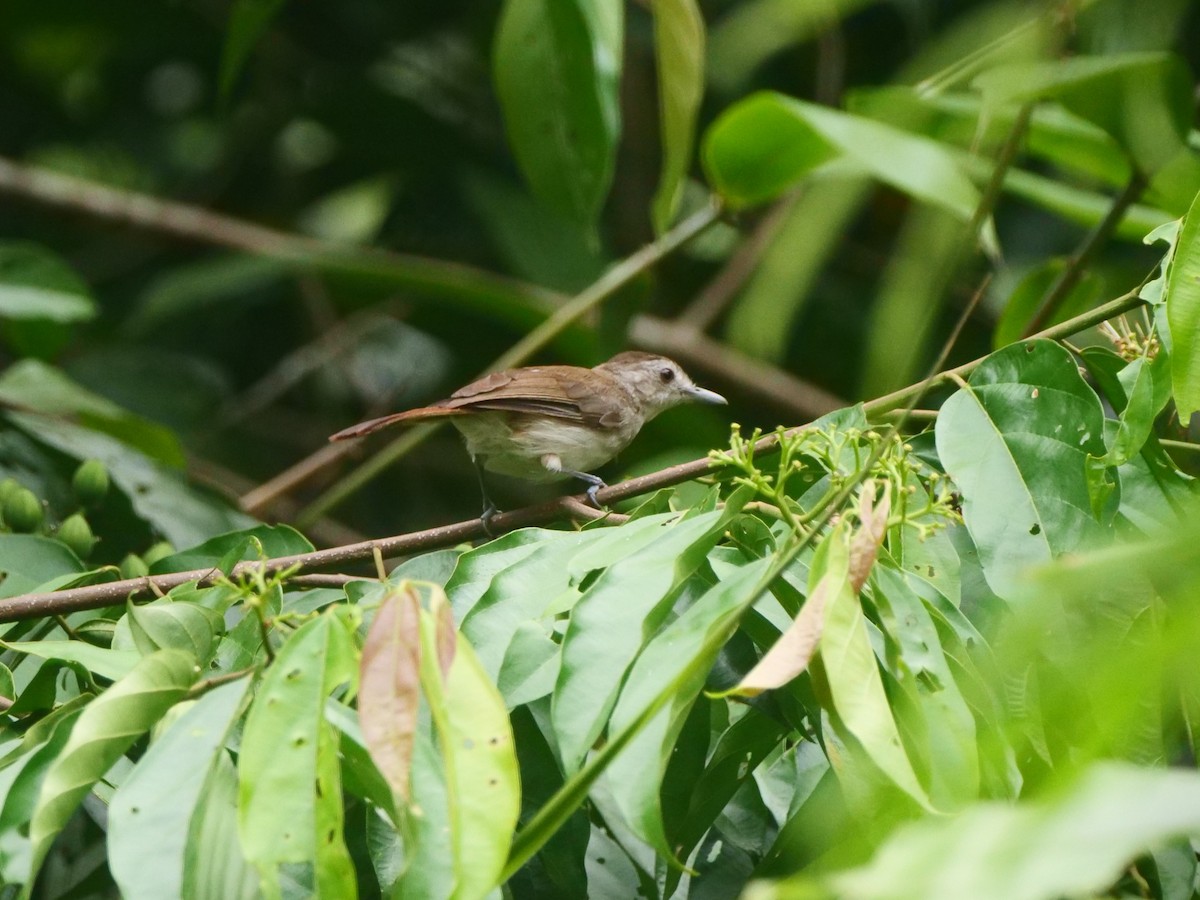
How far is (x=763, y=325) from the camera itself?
1878 millimetres

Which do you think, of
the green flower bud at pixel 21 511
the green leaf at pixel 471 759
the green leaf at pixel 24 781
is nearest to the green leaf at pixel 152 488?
the green flower bud at pixel 21 511

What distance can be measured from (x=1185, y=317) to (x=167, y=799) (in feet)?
5.10

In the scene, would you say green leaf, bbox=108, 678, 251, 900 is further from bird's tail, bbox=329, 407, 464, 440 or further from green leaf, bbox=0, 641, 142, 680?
bird's tail, bbox=329, 407, 464, 440

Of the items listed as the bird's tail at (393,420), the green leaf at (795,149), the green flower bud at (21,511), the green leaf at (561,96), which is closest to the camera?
the green flower bud at (21,511)

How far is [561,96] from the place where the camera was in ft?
12.2

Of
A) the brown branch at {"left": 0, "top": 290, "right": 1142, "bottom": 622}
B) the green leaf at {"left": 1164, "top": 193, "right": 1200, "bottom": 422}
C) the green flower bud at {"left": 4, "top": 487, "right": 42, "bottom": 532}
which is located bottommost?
the green flower bud at {"left": 4, "top": 487, "right": 42, "bottom": 532}

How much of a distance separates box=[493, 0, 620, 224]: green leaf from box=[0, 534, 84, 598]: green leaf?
1740 mm

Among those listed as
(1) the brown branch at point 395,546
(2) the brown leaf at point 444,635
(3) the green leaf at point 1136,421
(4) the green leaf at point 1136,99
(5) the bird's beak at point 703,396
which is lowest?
(5) the bird's beak at point 703,396

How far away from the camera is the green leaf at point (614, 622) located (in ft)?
5.42

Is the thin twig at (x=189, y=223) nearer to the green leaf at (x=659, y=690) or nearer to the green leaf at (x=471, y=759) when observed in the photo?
the green leaf at (x=659, y=690)

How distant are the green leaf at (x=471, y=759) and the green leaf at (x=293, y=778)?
0.17 m

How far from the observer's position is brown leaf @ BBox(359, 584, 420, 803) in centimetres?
139

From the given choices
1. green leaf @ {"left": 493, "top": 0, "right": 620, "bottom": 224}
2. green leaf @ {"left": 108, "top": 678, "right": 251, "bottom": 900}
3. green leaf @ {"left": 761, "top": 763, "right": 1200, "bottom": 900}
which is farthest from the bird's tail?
green leaf @ {"left": 761, "top": 763, "right": 1200, "bottom": 900}

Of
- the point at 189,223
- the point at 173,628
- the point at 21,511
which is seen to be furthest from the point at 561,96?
the point at 189,223
